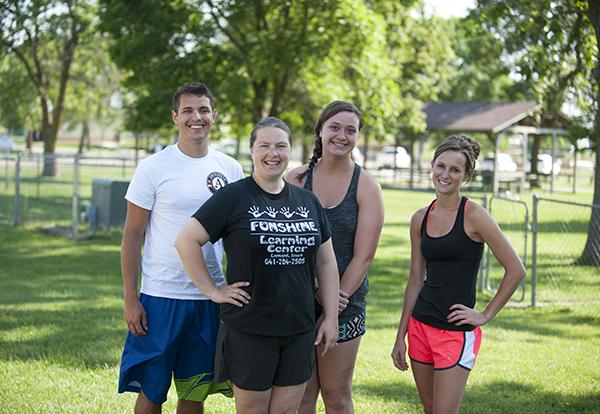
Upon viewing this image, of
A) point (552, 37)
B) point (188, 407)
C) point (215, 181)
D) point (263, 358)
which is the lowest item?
point (188, 407)

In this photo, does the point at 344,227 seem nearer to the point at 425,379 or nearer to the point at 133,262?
the point at 425,379

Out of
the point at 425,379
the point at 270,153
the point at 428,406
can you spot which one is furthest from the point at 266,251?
the point at 428,406

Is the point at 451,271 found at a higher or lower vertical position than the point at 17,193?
higher

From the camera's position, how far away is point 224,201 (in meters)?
3.70

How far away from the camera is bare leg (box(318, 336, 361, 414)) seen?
4.18 m

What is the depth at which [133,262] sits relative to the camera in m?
4.30

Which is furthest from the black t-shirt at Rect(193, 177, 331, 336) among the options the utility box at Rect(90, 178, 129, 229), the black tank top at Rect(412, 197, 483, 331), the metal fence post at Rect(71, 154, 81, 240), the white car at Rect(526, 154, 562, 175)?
the white car at Rect(526, 154, 562, 175)

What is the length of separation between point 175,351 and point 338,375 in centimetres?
85

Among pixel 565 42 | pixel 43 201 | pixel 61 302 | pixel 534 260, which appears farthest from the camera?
pixel 43 201

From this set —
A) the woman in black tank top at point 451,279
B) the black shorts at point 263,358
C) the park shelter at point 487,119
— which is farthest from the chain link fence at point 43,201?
the park shelter at point 487,119

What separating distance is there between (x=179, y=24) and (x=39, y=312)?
11.1 metres

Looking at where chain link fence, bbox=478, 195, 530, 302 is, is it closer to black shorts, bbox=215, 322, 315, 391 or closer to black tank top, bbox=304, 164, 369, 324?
black tank top, bbox=304, 164, 369, 324

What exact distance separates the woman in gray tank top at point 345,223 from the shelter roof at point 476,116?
36.3 meters

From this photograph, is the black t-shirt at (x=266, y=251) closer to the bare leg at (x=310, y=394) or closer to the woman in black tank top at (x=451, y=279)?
the bare leg at (x=310, y=394)
